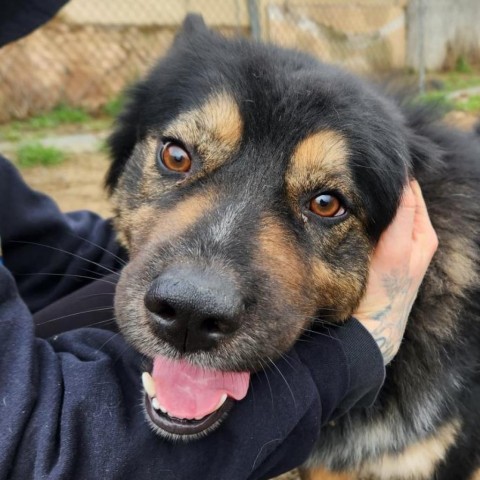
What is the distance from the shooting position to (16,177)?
257 cm

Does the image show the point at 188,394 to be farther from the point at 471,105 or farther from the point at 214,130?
the point at 471,105

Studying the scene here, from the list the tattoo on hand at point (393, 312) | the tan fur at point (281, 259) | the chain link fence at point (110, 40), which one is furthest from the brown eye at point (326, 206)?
the chain link fence at point (110, 40)

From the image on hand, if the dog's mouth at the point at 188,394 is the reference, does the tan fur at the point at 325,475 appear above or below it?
below

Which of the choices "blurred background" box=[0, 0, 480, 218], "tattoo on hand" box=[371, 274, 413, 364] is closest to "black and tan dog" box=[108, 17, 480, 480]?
"tattoo on hand" box=[371, 274, 413, 364]

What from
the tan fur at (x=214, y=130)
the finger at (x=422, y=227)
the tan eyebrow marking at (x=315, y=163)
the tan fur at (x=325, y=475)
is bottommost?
the tan fur at (x=325, y=475)

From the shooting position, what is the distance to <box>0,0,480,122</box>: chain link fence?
24.2 ft

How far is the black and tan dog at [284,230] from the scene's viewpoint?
5.33 feet

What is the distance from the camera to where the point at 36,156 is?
20.1 ft

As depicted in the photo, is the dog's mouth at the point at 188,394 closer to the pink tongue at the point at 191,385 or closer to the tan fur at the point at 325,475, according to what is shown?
the pink tongue at the point at 191,385

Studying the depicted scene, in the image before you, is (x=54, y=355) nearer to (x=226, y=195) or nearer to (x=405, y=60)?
(x=226, y=195)

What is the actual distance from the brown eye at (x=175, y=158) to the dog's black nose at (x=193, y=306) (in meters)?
0.60

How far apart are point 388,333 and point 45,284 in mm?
1648

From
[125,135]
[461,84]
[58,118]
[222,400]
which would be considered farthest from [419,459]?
[461,84]

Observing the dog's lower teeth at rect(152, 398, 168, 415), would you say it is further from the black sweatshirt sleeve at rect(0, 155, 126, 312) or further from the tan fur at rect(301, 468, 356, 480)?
the tan fur at rect(301, 468, 356, 480)
